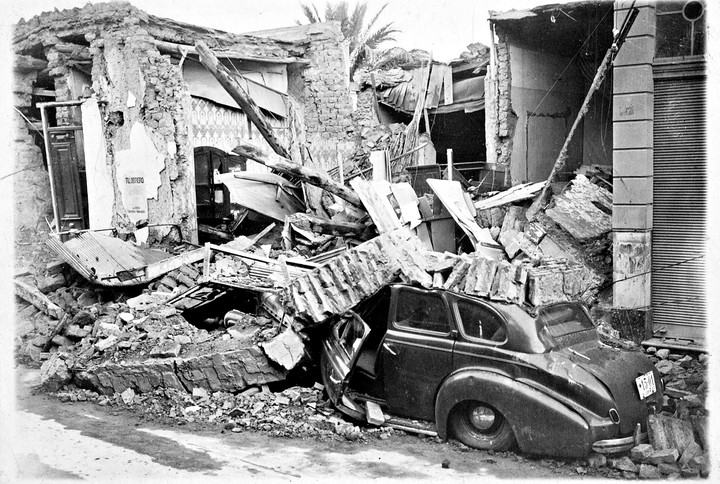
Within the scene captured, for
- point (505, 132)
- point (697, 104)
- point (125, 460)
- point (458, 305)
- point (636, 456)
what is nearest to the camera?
point (636, 456)

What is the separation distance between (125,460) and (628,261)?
7312 mm

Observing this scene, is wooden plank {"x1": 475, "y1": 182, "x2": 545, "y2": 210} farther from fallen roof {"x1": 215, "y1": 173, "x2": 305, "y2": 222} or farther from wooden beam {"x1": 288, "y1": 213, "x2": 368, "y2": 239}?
fallen roof {"x1": 215, "y1": 173, "x2": 305, "y2": 222}

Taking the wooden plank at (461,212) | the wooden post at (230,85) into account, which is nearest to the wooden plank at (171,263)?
the wooden post at (230,85)

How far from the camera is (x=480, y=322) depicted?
632cm

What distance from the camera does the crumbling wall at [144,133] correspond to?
13438mm

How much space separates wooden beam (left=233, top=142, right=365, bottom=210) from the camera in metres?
11.8

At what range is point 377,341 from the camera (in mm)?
Answer: 7531

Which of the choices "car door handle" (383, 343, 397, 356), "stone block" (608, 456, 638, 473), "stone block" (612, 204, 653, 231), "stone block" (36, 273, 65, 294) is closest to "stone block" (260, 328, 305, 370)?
"car door handle" (383, 343, 397, 356)

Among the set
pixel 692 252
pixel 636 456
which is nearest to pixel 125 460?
pixel 636 456

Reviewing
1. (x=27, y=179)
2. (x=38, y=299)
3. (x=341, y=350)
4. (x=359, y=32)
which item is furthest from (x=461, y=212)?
(x=359, y=32)

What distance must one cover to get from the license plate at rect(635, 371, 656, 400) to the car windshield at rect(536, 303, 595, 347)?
0.69m

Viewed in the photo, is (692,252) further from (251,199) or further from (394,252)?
(251,199)

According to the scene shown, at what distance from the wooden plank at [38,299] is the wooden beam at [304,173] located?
4.22 metres

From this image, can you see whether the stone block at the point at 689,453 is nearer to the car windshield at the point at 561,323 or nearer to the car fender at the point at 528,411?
the car fender at the point at 528,411
